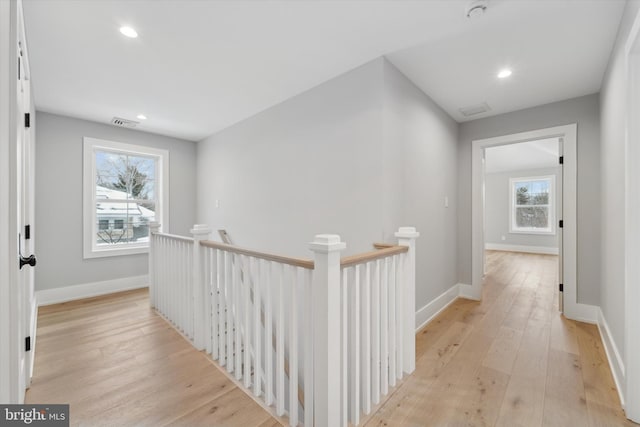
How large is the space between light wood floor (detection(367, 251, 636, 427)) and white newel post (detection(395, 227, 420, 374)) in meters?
0.11

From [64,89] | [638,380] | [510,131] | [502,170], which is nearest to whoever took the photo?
[638,380]

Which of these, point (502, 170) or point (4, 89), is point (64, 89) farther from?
point (502, 170)

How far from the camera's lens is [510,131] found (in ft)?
10.6

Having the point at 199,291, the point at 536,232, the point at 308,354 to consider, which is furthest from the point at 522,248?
the point at 199,291

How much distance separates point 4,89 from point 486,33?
106 inches

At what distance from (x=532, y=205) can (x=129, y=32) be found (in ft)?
29.7

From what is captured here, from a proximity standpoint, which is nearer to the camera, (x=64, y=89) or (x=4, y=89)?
(x=4, y=89)

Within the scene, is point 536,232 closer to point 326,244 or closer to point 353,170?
point 353,170

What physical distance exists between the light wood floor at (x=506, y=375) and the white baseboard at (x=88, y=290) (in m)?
4.06

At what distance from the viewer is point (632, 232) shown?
1.43 metres

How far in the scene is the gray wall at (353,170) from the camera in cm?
226

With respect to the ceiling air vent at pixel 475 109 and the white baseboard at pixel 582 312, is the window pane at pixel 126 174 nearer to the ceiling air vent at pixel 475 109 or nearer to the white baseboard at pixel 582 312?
the ceiling air vent at pixel 475 109

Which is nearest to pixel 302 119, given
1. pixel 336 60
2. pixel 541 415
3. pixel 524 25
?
pixel 336 60

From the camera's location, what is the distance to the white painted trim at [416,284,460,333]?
8.50 feet
